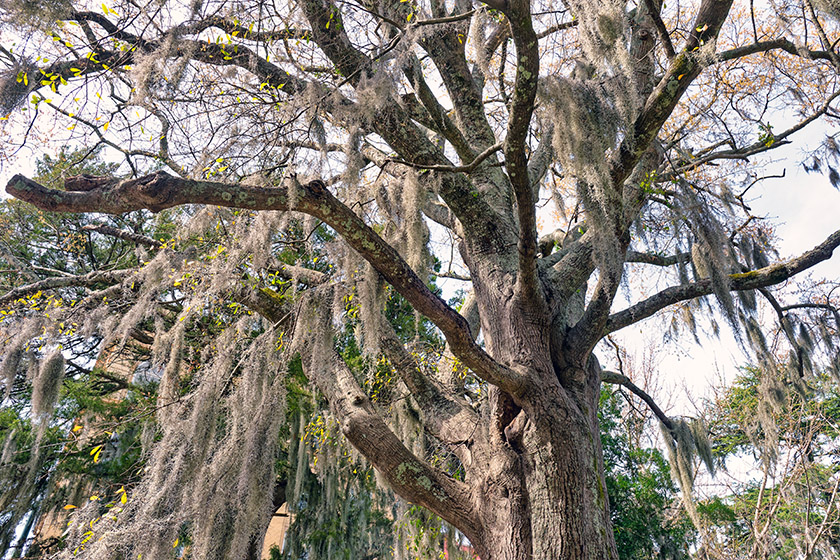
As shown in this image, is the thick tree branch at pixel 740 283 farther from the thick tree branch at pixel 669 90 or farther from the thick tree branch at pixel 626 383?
the thick tree branch at pixel 669 90

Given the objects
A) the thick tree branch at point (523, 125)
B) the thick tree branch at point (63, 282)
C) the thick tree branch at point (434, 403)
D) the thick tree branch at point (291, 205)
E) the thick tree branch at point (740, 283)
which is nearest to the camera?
the thick tree branch at point (291, 205)

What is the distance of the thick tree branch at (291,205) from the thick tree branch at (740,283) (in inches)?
51.0

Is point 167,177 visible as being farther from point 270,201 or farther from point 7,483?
point 7,483

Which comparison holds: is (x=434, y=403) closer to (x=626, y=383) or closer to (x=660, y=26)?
(x=626, y=383)

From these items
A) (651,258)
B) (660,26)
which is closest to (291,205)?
(660,26)

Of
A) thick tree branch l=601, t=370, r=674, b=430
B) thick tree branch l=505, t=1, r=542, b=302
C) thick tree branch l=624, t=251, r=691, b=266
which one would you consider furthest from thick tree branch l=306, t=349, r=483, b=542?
thick tree branch l=624, t=251, r=691, b=266

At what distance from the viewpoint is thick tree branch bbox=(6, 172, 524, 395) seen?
2.21m

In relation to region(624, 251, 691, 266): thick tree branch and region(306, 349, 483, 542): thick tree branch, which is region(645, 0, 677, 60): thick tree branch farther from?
region(306, 349, 483, 542): thick tree branch

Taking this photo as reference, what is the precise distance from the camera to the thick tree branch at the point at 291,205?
2213 millimetres

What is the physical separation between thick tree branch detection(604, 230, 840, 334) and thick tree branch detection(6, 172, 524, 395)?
130 centimetres

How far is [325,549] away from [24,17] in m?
6.73

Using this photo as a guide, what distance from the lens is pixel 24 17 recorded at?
249 centimetres

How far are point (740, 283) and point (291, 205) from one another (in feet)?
10.5

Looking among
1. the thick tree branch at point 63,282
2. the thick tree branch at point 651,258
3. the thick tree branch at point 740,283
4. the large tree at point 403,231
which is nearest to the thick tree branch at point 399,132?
the large tree at point 403,231
